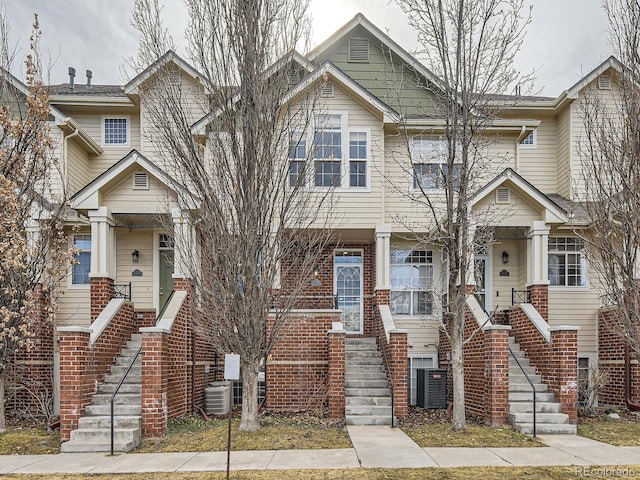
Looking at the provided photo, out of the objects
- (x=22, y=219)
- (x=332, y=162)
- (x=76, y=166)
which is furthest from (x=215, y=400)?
(x=76, y=166)

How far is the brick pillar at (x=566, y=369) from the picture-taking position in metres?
9.98

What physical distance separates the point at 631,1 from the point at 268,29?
6.68m

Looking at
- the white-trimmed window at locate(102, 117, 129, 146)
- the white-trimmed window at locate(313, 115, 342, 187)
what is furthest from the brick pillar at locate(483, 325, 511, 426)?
the white-trimmed window at locate(102, 117, 129, 146)

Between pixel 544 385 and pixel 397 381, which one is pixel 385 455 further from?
pixel 544 385

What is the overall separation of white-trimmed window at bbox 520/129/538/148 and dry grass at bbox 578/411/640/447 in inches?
294

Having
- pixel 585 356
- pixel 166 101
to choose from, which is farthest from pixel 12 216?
pixel 585 356

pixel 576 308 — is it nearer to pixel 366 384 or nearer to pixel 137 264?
pixel 366 384

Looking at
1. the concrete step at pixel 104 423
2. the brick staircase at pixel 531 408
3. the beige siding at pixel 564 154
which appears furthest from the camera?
the beige siding at pixel 564 154

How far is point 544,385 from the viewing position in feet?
34.4

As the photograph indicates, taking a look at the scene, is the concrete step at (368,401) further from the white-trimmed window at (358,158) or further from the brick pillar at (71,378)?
the white-trimmed window at (358,158)

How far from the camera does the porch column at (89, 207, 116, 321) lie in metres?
11.3

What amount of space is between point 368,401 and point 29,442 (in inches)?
251

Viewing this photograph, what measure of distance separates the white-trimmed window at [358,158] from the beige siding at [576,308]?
5932 mm

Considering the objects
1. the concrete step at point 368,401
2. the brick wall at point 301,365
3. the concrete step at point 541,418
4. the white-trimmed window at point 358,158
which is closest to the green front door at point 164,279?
the brick wall at point 301,365
